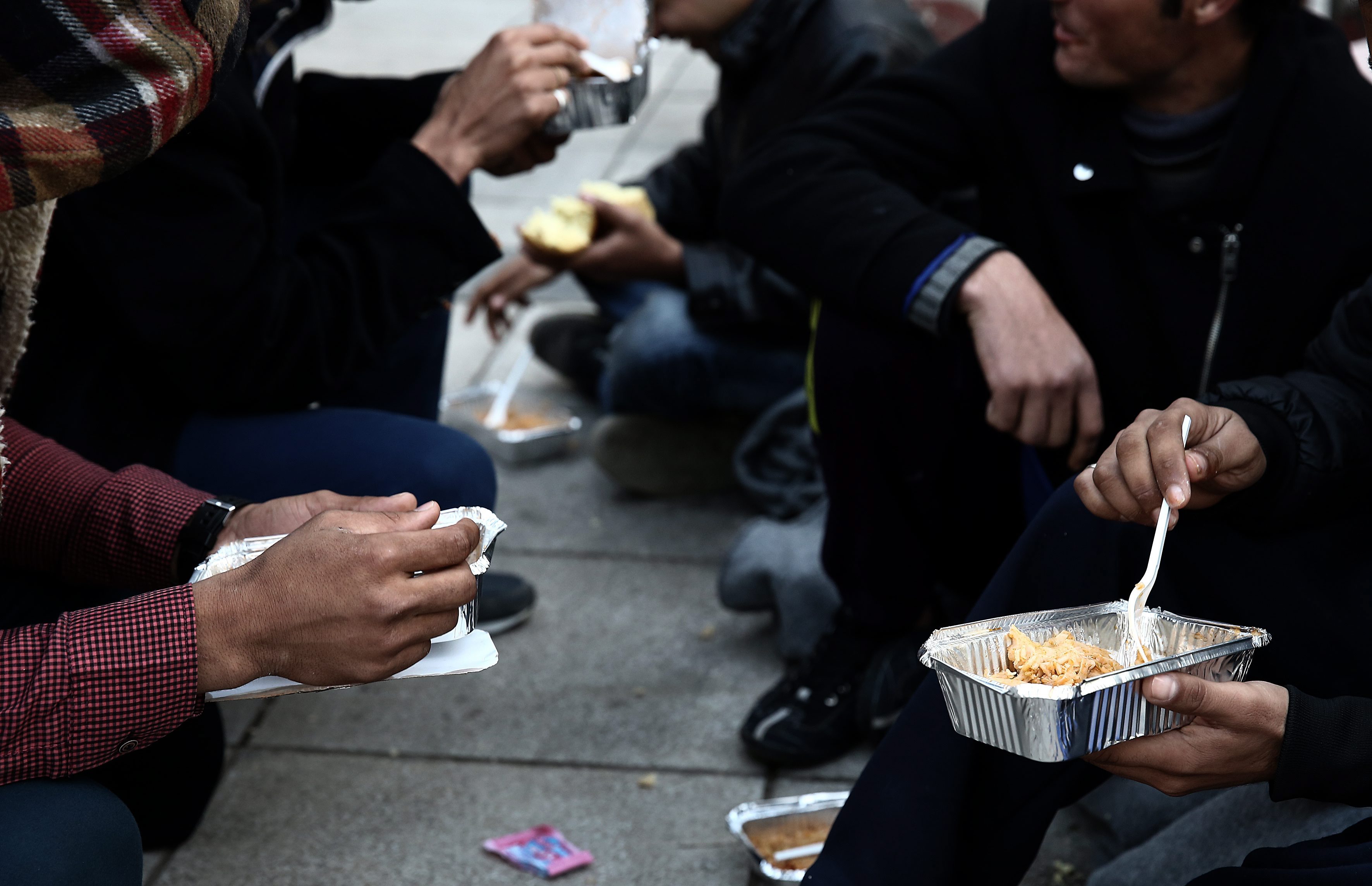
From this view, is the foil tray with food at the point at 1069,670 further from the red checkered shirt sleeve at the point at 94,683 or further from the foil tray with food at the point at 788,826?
the red checkered shirt sleeve at the point at 94,683

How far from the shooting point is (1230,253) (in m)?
2.23

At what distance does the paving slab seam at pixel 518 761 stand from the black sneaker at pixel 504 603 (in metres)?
0.39

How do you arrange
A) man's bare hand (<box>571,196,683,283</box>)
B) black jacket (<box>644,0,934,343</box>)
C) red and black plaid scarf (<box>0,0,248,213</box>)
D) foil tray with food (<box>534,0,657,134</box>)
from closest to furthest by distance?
1. red and black plaid scarf (<box>0,0,248,213</box>)
2. foil tray with food (<box>534,0,657,134</box>)
3. black jacket (<box>644,0,934,343</box>)
4. man's bare hand (<box>571,196,683,283</box>)

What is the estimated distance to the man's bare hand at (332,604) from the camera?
1520mm

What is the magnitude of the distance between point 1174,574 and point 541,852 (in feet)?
3.77

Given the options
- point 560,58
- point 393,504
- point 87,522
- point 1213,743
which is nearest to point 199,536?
point 87,522

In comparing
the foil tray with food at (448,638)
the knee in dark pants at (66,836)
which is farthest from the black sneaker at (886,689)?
the knee in dark pants at (66,836)

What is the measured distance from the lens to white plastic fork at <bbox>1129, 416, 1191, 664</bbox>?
62.9 inches

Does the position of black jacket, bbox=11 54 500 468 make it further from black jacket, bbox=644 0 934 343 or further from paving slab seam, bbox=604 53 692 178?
paving slab seam, bbox=604 53 692 178

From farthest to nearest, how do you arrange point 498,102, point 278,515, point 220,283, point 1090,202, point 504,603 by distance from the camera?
point 504,603, point 498,102, point 1090,202, point 220,283, point 278,515

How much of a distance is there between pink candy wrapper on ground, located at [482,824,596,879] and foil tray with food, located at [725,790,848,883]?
0.27 m

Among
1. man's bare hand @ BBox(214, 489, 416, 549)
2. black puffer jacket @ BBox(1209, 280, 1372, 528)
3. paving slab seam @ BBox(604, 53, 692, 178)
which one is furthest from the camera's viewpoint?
paving slab seam @ BBox(604, 53, 692, 178)

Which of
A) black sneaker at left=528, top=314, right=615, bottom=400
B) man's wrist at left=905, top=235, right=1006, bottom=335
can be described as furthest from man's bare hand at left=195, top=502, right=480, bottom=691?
black sneaker at left=528, top=314, right=615, bottom=400

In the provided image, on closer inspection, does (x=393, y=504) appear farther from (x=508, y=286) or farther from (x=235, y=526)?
(x=508, y=286)
